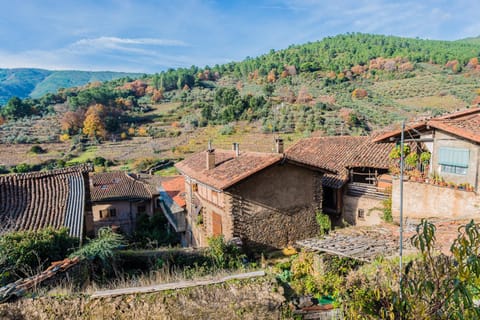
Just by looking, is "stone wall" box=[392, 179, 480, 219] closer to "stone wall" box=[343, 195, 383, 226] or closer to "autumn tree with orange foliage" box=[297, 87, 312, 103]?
"stone wall" box=[343, 195, 383, 226]

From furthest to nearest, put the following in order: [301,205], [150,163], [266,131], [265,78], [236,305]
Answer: [265,78]
[266,131]
[150,163]
[301,205]
[236,305]

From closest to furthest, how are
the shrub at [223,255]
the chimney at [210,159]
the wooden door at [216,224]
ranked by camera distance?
the shrub at [223,255] → the wooden door at [216,224] → the chimney at [210,159]

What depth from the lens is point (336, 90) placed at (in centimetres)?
7869

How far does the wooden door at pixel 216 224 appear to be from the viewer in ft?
49.5

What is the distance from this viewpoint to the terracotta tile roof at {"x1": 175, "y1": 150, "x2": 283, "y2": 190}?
1410 centimetres

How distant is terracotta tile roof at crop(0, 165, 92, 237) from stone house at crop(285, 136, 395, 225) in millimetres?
11476

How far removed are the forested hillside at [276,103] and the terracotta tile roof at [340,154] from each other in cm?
2534

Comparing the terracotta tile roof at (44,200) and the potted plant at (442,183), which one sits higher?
the potted plant at (442,183)

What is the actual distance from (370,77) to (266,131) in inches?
1856

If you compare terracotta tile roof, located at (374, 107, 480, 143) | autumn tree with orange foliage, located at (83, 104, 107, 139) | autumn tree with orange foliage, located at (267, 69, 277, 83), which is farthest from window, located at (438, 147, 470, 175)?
autumn tree with orange foliage, located at (267, 69, 277, 83)

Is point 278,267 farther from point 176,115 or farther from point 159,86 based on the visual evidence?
point 159,86

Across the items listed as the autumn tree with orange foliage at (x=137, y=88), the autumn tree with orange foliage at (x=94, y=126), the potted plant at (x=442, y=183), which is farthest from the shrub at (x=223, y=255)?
the autumn tree with orange foliage at (x=137, y=88)

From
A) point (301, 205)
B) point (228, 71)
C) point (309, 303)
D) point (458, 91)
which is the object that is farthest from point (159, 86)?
point (309, 303)

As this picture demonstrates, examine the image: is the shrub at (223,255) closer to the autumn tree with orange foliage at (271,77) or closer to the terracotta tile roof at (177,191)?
the terracotta tile roof at (177,191)
